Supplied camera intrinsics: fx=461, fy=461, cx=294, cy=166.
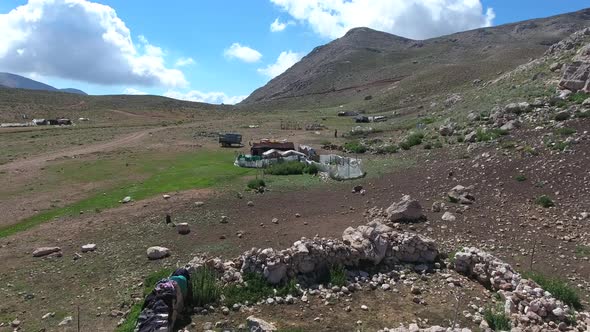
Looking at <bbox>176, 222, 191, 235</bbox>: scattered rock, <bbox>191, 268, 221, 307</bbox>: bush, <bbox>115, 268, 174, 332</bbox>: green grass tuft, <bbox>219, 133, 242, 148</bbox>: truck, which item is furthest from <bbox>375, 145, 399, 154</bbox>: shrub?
<bbox>191, 268, 221, 307</bbox>: bush

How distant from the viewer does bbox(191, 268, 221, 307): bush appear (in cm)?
1164

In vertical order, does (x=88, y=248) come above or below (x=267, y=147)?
below

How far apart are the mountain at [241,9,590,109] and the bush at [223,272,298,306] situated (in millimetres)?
71714

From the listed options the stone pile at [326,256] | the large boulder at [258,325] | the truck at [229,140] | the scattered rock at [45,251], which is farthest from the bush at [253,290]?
the truck at [229,140]

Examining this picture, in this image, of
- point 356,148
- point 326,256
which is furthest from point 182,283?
point 356,148

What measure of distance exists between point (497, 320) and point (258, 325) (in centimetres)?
541

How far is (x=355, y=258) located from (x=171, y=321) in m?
5.51

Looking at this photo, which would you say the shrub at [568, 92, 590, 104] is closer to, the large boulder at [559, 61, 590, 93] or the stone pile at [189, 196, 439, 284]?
the large boulder at [559, 61, 590, 93]

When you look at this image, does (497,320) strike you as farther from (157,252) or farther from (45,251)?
(45,251)

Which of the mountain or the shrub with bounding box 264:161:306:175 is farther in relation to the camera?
the mountain

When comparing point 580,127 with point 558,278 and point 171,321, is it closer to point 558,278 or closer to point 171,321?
point 558,278

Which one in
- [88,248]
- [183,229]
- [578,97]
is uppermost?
[578,97]

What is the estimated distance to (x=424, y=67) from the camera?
126 meters

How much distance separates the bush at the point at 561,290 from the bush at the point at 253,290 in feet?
21.0
